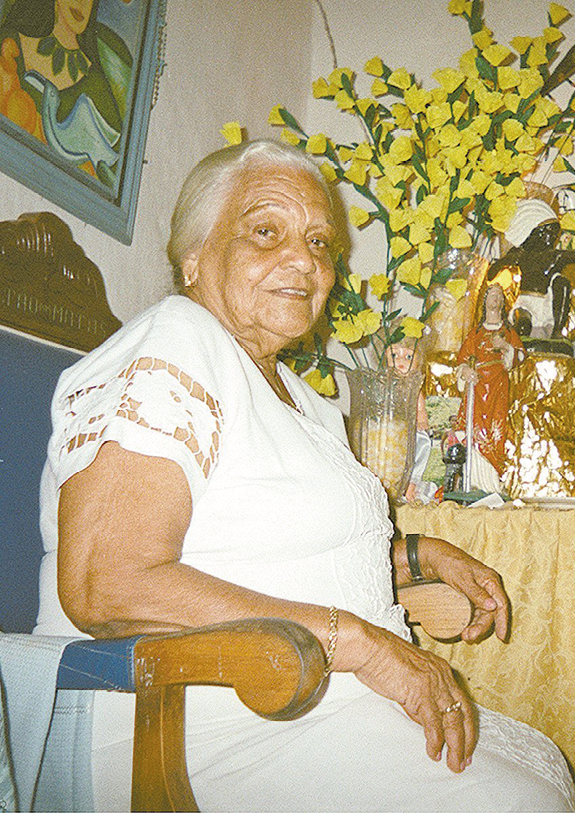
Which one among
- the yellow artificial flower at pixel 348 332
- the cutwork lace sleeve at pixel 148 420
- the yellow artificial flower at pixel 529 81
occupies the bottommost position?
the cutwork lace sleeve at pixel 148 420

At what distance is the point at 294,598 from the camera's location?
2.66ft

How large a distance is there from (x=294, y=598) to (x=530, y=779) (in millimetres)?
291

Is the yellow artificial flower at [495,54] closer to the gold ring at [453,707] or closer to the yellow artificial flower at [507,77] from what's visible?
the yellow artificial flower at [507,77]

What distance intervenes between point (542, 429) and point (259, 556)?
35.0 inches

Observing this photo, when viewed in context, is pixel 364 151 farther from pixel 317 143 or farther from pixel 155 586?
pixel 155 586

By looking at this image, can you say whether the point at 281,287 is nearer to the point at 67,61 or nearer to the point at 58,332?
the point at 58,332

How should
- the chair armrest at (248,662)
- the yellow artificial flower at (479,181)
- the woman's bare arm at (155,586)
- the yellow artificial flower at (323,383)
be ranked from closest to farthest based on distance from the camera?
1. the chair armrest at (248,662)
2. the woman's bare arm at (155,586)
3. the yellow artificial flower at (479,181)
4. the yellow artificial flower at (323,383)

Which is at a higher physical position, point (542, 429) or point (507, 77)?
point (507, 77)

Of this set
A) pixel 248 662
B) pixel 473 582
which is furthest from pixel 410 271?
pixel 248 662

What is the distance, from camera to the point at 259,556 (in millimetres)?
807

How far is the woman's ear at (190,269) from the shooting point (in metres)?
1.09

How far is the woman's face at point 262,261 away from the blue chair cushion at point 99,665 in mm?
554

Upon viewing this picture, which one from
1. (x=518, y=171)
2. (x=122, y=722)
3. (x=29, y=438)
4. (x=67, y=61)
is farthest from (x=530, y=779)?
(x=518, y=171)

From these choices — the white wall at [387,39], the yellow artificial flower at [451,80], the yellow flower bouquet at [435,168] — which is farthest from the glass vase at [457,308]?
the white wall at [387,39]
